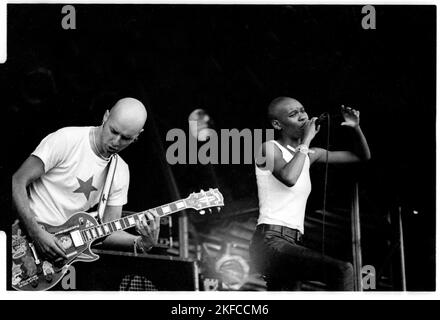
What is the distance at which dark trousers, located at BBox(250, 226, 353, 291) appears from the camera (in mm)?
5539

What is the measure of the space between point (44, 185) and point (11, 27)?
1128 mm

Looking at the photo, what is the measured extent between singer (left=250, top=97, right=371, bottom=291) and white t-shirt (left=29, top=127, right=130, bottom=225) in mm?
1008

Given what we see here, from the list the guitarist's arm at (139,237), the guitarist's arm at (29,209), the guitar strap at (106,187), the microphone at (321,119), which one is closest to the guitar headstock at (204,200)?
the guitarist's arm at (139,237)

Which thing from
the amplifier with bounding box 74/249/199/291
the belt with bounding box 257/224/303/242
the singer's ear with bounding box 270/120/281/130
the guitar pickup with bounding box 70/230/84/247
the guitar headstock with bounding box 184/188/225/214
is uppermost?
the singer's ear with bounding box 270/120/281/130

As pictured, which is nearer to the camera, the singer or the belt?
the singer

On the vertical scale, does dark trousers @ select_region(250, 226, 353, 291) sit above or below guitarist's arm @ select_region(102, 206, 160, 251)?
below

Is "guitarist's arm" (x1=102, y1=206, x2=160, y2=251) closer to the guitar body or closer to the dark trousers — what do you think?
the guitar body

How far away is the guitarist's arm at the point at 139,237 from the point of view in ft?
19.8

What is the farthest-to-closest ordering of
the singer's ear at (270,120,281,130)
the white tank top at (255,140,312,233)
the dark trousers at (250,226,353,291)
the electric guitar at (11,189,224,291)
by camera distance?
the singer's ear at (270,120,281,130) < the electric guitar at (11,189,224,291) < the white tank top at (255,140,312,233) < the dark trousers at (250,226,353,291)

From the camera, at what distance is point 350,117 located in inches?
242

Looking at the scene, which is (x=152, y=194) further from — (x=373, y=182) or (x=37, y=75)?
(x=373, y=182)

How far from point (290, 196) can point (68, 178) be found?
1.51 meters

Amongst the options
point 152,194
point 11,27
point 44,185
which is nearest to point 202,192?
point 152,194

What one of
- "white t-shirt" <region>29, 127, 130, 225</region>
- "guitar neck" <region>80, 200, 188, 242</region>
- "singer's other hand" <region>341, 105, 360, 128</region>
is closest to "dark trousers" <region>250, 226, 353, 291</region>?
"guitar neck" <region>80, 200, 188, 242</region>
